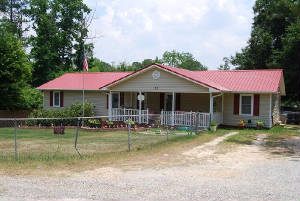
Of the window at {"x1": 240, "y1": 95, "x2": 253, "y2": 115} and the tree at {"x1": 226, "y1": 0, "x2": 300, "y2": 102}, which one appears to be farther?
the tree at {"x1": 226, "y1": 0, "x2": 300, "y2": 102}

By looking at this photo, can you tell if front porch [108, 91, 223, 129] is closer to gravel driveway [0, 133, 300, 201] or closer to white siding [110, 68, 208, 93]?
white siding [110, 68, 208, 93]

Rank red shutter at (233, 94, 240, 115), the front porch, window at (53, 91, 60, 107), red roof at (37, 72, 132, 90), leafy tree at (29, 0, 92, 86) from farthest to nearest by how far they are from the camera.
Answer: leafy tree at (29, 0, 92, 86) → window at (53, 91, 60, 107) → red roof at (37, 72, 132, 90) → red shutter at (233, 94, 240, 115) → the front porch

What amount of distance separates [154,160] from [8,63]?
18.6m

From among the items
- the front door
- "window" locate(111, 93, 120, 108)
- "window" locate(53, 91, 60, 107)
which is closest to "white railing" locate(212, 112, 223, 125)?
the front door

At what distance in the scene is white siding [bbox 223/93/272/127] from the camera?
19844 mm

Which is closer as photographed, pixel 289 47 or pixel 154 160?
pixel 154 160

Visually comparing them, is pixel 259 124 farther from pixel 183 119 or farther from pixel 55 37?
pixel 55 37

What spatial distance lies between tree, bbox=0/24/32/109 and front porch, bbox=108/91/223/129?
24.8ft

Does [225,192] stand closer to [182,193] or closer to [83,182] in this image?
[182,193]

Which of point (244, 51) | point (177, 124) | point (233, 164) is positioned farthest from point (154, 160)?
point (244, 51)

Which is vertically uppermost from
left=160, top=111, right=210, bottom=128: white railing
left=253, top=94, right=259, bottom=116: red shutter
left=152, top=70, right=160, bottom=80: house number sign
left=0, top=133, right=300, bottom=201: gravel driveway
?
left=152, top=70, right=160, bottom=80: house number sign

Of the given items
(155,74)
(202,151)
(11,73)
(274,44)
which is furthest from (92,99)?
(274,44)

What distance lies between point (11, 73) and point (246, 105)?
17006 millimetres

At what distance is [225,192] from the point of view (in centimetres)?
691
